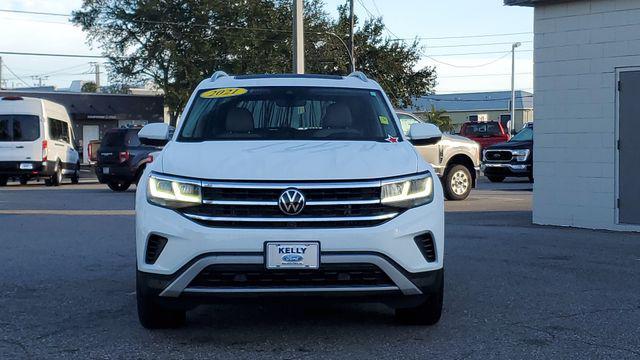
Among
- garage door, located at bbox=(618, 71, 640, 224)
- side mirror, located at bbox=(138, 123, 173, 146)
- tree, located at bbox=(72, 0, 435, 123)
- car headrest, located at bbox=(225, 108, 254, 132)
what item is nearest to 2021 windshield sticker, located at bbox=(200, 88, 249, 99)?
car headrest, located at bbox=(225, 108, 254, 132)

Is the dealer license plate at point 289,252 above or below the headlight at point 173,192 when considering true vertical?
below

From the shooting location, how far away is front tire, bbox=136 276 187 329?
534cm

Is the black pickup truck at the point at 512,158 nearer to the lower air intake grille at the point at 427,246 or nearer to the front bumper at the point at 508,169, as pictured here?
the front bumper at the point at 508,169

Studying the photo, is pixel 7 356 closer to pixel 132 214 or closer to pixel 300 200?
pixel 300 200

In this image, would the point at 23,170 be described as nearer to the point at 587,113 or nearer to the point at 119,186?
the point at 119,186

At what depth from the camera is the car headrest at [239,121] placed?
20.6ft

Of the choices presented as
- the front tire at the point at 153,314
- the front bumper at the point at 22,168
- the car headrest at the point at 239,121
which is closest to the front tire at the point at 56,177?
the front bumper at the point at 22,168

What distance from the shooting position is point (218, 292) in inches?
197

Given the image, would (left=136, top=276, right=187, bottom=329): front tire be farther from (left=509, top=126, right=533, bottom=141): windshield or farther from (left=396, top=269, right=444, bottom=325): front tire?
(left=509, top=126, right=533, bottom=141): windshield

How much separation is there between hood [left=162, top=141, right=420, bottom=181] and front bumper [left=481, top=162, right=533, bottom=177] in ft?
55.7

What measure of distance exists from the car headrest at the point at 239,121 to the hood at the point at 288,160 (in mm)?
465

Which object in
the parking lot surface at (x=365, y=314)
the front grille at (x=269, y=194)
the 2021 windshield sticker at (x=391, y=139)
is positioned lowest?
the parking lot surface at (x=365, y=314)

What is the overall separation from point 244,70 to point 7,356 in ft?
139

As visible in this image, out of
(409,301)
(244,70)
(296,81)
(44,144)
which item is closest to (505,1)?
(296,81)
